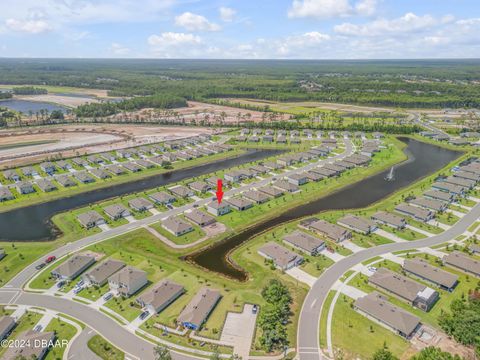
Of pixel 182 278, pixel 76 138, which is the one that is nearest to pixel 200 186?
pixel 182 278

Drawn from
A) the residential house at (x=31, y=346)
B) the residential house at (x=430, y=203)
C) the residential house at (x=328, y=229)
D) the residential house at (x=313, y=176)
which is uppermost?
the residential house at (x=313, y=176)

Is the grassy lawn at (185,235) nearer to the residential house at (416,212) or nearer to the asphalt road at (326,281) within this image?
the asphalt road at (326,281)

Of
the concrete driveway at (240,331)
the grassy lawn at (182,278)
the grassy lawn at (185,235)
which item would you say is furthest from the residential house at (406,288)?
the grassy lawn at (185,235)

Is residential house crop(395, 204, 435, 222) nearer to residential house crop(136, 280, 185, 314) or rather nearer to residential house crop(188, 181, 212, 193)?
residential house crop(188, 181, 212, 193)

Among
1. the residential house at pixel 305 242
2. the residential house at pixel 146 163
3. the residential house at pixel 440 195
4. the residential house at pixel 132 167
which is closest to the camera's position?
the residential house at pixel 305 242

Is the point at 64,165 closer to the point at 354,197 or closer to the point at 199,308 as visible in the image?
the point at 199,308

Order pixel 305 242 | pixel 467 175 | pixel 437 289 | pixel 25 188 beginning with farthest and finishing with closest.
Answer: pixel 467 175
pixel 25 188
pixel 305 242
pixel 437 289

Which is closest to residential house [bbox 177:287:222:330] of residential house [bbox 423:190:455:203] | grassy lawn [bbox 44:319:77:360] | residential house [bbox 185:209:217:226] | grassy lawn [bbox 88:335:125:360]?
grassy lawn [bbox 88:335:125:360]
